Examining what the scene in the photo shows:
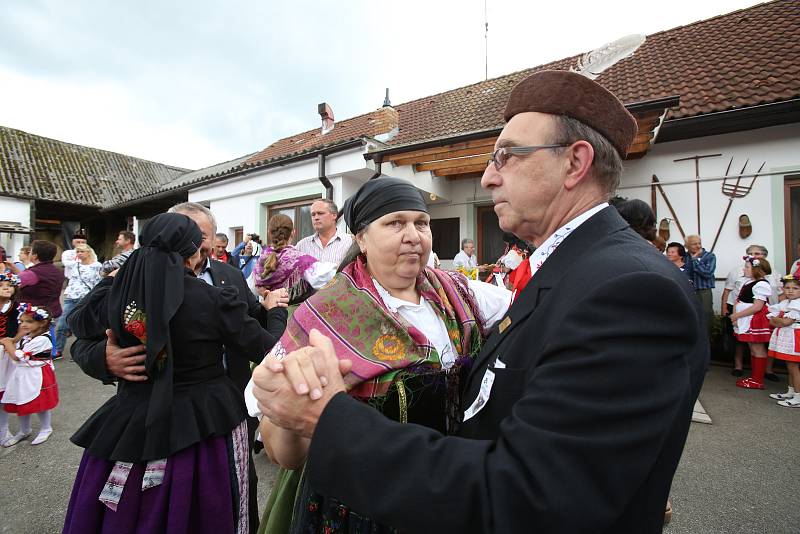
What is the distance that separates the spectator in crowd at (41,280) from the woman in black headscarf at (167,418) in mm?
5595

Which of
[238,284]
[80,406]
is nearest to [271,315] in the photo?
[238,284]

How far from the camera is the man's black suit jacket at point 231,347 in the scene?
6.49ft

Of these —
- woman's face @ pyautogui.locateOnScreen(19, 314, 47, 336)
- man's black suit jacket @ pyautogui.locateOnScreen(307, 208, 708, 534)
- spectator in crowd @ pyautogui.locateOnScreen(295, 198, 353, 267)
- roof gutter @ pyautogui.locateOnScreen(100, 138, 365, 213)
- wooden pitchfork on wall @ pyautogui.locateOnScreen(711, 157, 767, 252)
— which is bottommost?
woman's face @ pyautogui.locateOnScreen(19, 314, 47, 336)

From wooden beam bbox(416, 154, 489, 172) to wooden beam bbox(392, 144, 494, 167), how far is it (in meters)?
0.17

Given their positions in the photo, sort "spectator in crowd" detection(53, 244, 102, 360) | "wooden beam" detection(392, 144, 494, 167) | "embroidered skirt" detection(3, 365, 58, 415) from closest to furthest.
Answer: "embroidered skirt" detection(3, 365, 58, 415) < "wooden beam" detection(392, 144, 494, 167) < "spectator in crowd" detection(53, 244, 102, 360)

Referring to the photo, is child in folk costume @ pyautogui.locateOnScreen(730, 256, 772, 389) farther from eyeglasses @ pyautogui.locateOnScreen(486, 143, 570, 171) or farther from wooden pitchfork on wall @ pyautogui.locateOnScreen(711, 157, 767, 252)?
eyeglasses @ pyautogui.locateOnScreen(486, 143, 570, 171)

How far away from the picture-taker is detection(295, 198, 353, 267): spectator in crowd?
4.33m

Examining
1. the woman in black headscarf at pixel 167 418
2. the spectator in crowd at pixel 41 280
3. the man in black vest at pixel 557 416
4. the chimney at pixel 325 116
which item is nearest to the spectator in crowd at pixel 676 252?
the man in black vest at pixel 557 416

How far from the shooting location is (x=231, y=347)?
216 centimetres

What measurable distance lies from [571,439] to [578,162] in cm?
73

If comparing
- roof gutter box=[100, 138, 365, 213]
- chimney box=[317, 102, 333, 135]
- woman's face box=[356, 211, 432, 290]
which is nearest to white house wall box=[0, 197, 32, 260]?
roof gutter box=[100, 138, 365, 213]

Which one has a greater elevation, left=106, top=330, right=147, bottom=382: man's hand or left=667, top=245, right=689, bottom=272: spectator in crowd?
left=667, top=245, right=689, bottom=272: spectator in crowd

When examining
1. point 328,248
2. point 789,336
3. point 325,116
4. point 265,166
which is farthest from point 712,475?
point 325,116

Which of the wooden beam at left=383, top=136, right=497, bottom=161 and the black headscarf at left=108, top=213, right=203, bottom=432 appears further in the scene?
the wooden beam at left=383, top=136, right=497, bottom=161
